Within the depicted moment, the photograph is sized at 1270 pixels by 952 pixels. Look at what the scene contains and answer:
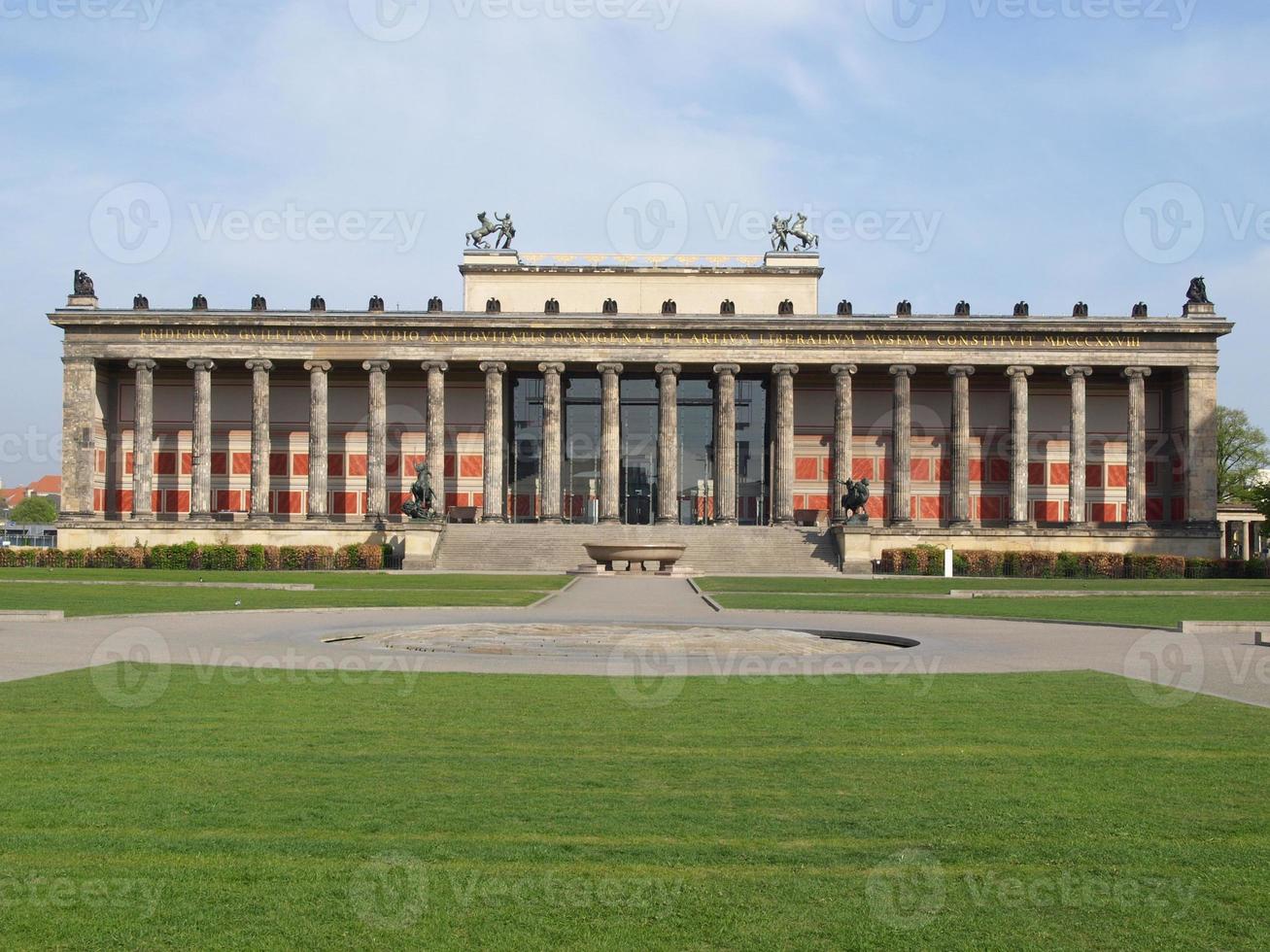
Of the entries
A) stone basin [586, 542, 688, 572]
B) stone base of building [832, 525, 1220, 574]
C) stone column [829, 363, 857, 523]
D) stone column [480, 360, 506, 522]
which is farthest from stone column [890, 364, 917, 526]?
stone column [480, 360, 506, 522]

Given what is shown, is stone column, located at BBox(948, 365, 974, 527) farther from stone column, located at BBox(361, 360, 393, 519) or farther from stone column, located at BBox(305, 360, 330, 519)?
stone column, located at BBox(305, 360, 330, 519)

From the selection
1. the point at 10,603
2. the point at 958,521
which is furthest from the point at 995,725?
the point at 958,521

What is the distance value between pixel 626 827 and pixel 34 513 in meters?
182

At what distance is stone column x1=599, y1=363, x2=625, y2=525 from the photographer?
237 feet

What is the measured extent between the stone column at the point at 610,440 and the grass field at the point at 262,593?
19570 millimetres

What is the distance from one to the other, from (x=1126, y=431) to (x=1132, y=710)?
221ft

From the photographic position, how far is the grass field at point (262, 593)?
3154 centimetres

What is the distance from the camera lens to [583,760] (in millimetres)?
10648

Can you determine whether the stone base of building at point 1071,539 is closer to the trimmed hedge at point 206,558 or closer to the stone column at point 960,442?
the stone column at point 960,442

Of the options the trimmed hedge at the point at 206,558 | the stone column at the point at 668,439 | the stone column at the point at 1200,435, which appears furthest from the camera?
the stone column at the point at 668,439

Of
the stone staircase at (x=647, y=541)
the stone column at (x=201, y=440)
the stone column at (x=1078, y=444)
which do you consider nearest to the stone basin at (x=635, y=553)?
the stone staircase at (x=647, y=541)


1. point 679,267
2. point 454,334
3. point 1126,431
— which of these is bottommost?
point 1126,431

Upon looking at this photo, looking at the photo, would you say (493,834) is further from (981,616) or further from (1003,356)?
(1003,356)

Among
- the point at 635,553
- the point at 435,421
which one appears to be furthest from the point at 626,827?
the point at 435,421
